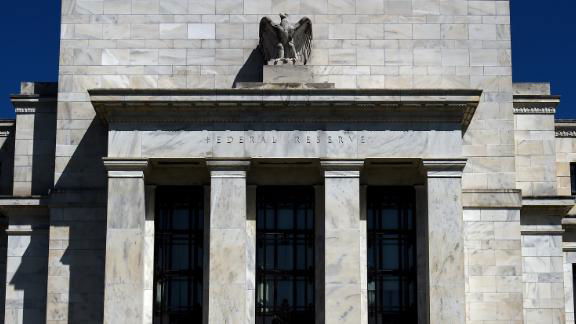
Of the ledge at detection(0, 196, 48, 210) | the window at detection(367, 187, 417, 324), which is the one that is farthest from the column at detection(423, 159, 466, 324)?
the ledge at detection(0, 196, 48, 210)

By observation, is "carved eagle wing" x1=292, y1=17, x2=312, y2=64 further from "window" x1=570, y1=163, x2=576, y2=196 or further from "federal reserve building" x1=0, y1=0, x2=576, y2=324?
"window" x1=570, y1=163, x2=576, y2=196

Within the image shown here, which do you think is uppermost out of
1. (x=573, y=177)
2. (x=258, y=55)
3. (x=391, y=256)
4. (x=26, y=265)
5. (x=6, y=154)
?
(x=258, y=55)

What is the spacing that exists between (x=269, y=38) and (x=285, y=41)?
798mm

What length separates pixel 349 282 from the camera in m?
40.1

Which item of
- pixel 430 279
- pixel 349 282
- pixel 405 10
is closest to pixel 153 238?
pixel 349 282

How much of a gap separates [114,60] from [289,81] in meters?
7.18

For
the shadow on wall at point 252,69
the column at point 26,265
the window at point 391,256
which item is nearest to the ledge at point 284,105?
the shadow on wall at point 252,69

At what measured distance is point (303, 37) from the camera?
43.8m

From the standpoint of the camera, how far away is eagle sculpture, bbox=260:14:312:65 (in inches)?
1708

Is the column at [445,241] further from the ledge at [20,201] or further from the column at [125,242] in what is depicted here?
the ledge at [20,201]

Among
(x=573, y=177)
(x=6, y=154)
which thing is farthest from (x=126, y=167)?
(x=573, y=177)

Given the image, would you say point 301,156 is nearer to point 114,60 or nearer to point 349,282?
point 349,282

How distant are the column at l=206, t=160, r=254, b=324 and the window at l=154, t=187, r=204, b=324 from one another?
2.33 metres

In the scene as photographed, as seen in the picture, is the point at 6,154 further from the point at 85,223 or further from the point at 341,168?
the point at 341,168
